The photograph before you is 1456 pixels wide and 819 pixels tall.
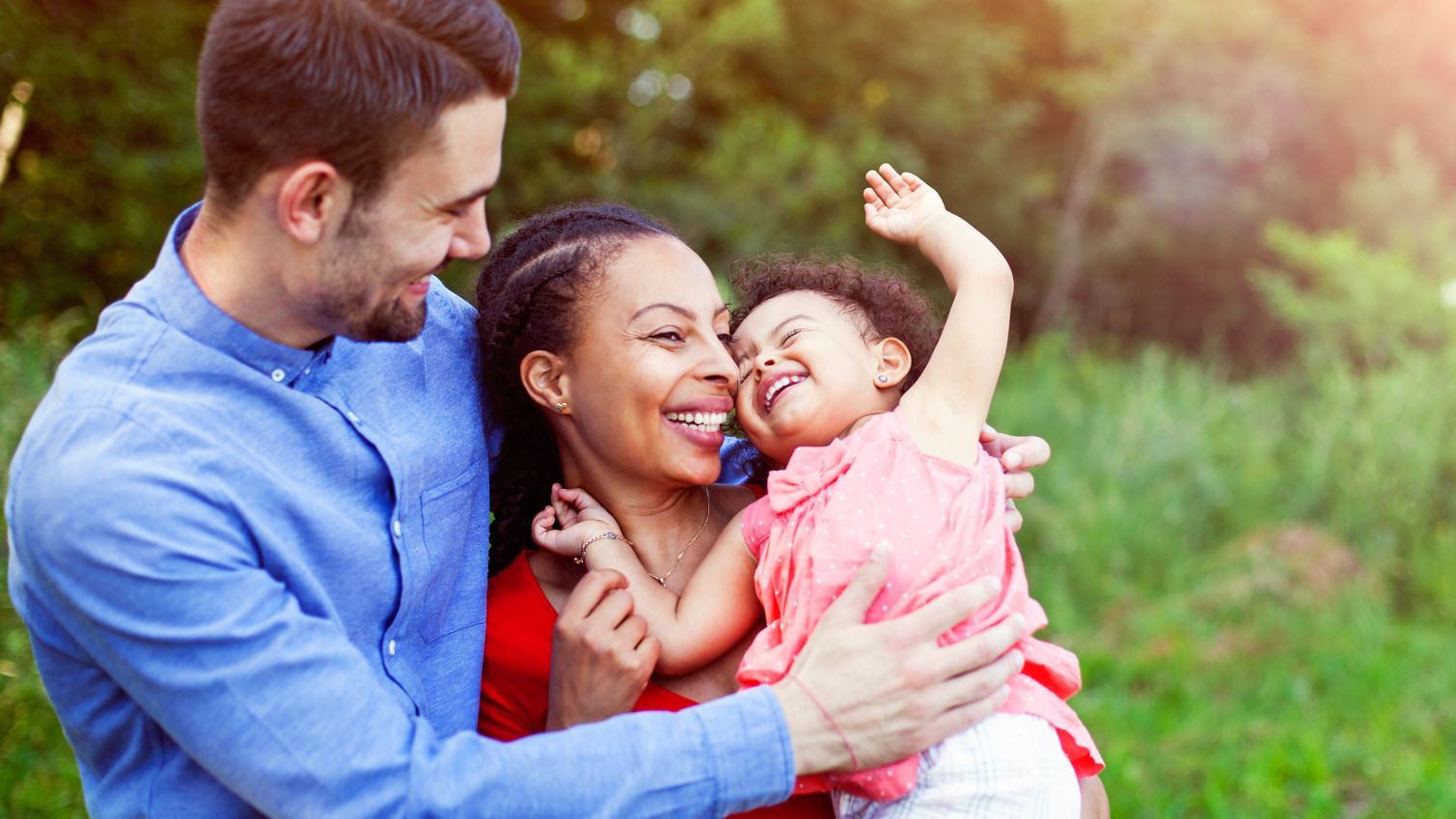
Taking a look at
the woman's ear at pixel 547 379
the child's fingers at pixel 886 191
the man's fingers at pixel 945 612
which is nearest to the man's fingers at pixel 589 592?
the woman's ear at pixel 547 379

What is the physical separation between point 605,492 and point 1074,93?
15.0 metres

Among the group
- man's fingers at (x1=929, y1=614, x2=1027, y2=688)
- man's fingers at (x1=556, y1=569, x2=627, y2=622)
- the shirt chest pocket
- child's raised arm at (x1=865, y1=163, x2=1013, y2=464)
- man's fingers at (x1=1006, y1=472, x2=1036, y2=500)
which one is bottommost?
the shirt chest pocket

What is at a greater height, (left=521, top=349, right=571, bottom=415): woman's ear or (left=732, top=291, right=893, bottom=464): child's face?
(left=732, top=291, right=893, bottom=464): child's face

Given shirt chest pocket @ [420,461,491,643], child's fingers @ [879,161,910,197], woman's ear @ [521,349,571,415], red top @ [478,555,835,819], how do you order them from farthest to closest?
child's fingers @ [879,161,910,197]
woman's ear @ [521,349,571,415]
red top @ [478,555,835,819]
shirt chest pocket @ [420,461,491,643]

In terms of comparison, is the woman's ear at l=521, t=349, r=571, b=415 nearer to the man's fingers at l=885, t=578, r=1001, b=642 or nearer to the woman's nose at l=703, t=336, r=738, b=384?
the woman's nose at l=703, t=336, r=738, b=384

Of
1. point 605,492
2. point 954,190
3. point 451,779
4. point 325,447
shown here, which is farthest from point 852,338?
point 954,190

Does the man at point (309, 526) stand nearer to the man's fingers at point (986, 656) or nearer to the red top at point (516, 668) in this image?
the man's fingers at point (986, 656)

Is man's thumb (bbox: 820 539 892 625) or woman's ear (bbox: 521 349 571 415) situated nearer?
man's thumb (bbox: 820 539 892 625)

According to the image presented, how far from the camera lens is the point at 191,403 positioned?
1.82 meters

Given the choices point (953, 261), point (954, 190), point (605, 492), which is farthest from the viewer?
point (954, 190)

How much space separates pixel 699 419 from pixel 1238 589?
5218 millimetres

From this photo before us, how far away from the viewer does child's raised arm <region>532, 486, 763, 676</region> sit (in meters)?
2.31

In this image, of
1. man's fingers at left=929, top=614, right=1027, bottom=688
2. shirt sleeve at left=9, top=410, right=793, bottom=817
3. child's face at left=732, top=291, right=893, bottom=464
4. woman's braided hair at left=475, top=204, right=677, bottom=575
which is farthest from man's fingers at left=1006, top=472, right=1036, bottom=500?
shirt sleeve at left=9, top=410, right=793, bottom=817

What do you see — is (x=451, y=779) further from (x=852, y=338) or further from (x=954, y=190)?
(x=954, y=190)
